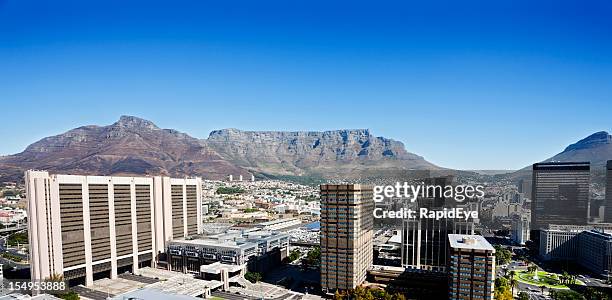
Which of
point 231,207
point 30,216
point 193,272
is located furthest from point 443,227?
point 231,207

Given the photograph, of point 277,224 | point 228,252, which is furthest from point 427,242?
point 277,224

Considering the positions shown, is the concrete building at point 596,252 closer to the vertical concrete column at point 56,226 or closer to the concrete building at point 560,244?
the concrete building at point 560,244

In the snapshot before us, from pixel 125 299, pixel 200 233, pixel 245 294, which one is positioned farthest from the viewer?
pixel 200 233

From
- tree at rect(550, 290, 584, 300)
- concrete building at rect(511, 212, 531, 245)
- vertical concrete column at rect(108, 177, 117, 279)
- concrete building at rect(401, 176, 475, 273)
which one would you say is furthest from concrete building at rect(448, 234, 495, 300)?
concrete building at rect(511, 212, 531, 245)

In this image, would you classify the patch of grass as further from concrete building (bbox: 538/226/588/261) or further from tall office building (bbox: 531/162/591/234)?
tall office building (bbox: 531/162/591/234)

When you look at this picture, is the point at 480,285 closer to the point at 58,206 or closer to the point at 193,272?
the point at 193,272

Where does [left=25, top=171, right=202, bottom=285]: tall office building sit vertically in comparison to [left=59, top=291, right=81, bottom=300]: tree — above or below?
above
